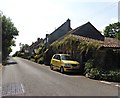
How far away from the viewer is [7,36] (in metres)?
56.7

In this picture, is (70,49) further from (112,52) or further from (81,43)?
(112,52)

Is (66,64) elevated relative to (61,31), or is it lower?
lower

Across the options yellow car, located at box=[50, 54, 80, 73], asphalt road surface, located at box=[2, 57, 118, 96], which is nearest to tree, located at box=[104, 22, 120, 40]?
yellow car, located at box=[50, 54, 80, 73]

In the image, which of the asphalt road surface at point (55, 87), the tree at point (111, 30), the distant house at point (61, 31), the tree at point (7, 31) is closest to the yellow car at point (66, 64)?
the asphalt road surface at point (55, 87)

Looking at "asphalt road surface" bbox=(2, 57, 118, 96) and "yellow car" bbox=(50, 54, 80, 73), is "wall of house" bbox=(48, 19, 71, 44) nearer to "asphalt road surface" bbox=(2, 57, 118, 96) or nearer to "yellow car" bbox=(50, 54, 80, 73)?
"yellow car" bbox=(50, 54, 80, 73)

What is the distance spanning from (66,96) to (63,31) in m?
50.9

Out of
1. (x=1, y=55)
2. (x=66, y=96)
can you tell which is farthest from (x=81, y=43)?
(x=1, y=55)

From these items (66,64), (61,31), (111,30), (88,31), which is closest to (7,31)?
(61,31)

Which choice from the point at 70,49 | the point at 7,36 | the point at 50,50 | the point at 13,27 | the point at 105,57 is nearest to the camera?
the point at 105,57

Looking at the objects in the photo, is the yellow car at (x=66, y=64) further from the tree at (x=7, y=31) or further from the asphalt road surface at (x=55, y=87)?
the tree at (x=7, y=31)

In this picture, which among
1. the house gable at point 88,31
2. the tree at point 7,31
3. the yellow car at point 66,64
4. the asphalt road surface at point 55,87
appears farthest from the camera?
the tree at point 7,31

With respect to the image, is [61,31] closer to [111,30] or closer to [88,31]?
[88,31]

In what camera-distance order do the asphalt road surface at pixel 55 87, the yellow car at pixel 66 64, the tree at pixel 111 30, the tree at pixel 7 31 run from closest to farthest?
the asphalt road surface at pixel 55 87
the yellow car at pixel 66 64
the tree at pixel 7 31
the tree at pixel 111 30

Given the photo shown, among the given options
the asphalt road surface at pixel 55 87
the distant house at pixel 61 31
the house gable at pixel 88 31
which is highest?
the distant house at pixel 61 31
